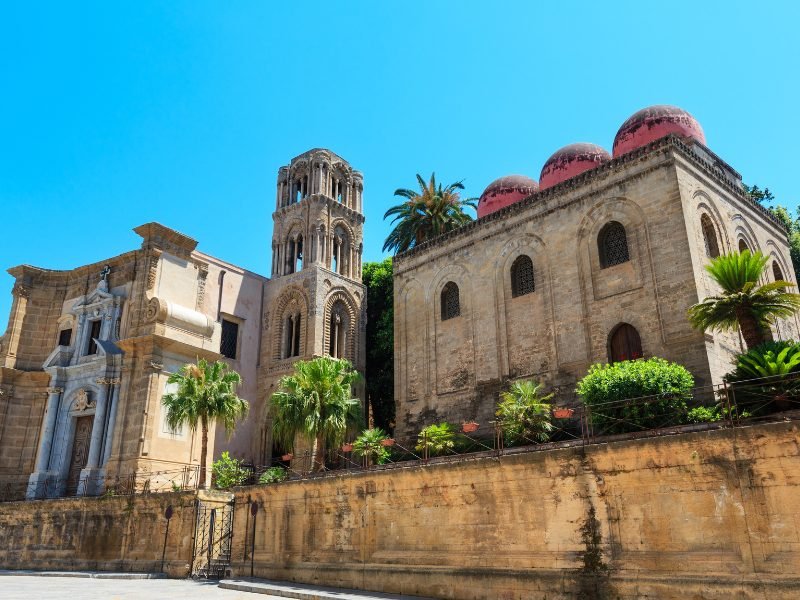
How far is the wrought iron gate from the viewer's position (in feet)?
65.7

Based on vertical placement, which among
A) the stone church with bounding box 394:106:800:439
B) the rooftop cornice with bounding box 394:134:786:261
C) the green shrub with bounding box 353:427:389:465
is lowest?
the green shrub with bounding box 353:427:389:465

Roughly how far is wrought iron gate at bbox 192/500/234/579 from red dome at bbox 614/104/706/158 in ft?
59.5

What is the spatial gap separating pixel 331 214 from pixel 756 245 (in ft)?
70.6

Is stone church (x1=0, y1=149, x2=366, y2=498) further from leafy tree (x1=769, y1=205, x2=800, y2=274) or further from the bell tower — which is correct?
leafy tree (x1=769, y1=205, x2=800, y2=274)

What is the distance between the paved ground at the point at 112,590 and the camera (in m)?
14.7

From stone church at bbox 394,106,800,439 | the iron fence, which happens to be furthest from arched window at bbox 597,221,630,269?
the iron fence

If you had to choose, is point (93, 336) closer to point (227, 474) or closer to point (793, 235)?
point (227, 474)

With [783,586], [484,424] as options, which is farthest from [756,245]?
[783,586]

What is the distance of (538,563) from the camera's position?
12.6 meters

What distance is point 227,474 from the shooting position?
25.0 m

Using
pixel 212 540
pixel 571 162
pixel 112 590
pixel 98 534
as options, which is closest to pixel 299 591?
pixel 112 590

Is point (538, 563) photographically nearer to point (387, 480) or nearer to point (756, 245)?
point (387, 480)

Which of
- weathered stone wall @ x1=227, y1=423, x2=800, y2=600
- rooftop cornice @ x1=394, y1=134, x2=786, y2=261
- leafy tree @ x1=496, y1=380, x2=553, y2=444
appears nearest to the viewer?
weathered stone wall @ x1=227, y1=423, x2=800, y2=600

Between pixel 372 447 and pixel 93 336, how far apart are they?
56.7ft
